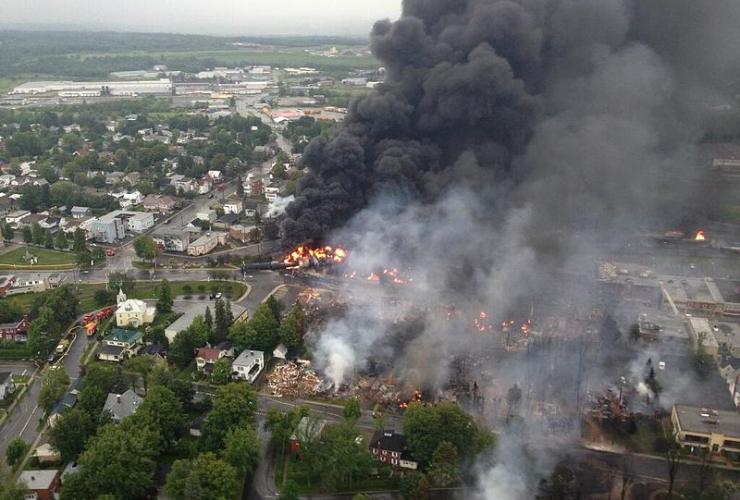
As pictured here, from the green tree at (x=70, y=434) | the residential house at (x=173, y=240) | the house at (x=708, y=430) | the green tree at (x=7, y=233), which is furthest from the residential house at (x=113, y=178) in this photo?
the house at (x=708, y=430)

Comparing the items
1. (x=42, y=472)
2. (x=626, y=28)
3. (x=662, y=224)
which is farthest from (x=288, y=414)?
(x=626, y=28)

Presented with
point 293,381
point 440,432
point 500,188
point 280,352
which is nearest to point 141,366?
point 280,352

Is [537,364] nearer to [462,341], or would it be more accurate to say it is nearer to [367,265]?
[462,341]

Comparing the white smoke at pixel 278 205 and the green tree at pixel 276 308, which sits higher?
the white smoke at pixel 278 205

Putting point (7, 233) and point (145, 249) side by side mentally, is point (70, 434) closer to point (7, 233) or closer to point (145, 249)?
point (145, 249)

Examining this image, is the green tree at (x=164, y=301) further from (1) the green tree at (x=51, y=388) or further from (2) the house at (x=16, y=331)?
(1) the green tree at (x=51, y=388)

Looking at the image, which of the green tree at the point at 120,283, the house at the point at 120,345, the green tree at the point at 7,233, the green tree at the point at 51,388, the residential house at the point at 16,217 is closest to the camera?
the green tree at the point at 51,388
